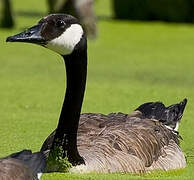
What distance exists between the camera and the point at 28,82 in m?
9.54

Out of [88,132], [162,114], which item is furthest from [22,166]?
[162,114]

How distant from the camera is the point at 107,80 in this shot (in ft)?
32.4

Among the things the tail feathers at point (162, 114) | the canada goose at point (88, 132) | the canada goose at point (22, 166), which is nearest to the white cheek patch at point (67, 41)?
the canada goose at point (88, 132)

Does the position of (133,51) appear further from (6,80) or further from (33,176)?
(33,176)

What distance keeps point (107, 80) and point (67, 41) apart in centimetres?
474

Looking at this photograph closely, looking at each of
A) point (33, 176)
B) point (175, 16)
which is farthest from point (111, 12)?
point (33, 176)

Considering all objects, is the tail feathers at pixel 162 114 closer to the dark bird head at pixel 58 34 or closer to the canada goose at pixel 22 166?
the dark bird head at pixel 58 34

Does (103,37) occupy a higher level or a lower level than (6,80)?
lower

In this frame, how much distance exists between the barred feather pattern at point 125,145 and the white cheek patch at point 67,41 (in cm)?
70

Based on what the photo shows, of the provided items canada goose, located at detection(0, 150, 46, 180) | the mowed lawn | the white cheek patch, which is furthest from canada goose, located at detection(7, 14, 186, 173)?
canada goose, located at detection(0, 150, 46, 180)

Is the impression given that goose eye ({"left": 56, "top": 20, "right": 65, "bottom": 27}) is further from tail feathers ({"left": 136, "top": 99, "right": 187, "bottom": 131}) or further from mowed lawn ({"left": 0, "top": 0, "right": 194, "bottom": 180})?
tail feathers ({"left": 136, "top": 99, "right": 187, "bottom": 131})

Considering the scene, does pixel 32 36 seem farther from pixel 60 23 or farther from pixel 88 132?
pixel 88 132

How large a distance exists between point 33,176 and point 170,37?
29.9ft

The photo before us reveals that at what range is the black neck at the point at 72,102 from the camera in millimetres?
5320
